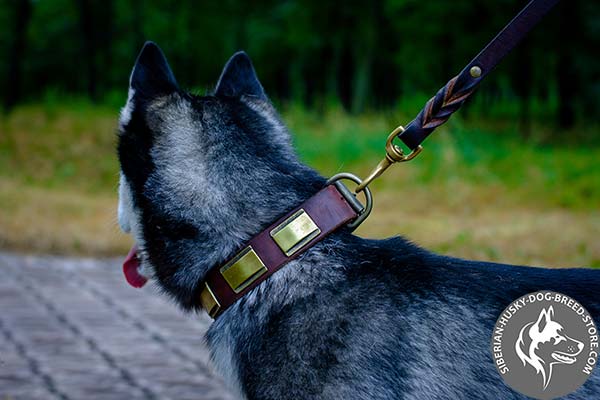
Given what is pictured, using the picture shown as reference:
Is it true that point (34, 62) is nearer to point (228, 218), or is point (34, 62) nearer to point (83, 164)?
point (83, 164)

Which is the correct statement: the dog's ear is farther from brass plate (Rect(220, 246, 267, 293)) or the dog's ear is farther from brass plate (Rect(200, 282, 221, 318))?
brass plate (Rect(200, 282, 221, 318))

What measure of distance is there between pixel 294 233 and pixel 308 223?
0.05 metres

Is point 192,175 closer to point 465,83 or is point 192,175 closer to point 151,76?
point 151,76

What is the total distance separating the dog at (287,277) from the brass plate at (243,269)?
0.05 m

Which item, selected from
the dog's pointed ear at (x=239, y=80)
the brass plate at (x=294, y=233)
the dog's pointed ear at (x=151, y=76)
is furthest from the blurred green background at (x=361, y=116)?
the brass plate at (x=294, y=233)

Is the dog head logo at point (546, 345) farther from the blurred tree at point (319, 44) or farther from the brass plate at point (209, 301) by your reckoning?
the blurred tree at point (319, 44)

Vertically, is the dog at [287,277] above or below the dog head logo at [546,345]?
above

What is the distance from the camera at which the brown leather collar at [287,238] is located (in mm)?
2295

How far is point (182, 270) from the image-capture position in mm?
2447

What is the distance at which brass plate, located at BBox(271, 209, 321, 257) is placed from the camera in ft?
7.52

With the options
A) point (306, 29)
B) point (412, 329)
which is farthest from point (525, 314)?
point (306, 29)

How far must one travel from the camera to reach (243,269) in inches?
91.1

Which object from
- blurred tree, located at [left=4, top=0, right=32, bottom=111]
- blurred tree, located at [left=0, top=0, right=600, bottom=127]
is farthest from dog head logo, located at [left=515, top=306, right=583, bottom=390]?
blurred tree, located at [left=4, top=0, right=32, bottom=111]

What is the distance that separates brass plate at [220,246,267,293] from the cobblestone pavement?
1934 mm
